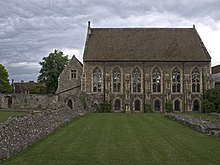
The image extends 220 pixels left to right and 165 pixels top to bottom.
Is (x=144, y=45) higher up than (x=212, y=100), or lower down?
higher up

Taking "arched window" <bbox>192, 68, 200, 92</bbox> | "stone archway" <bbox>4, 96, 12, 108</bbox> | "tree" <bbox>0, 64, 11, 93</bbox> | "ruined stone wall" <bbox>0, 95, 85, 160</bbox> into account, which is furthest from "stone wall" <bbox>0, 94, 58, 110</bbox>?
"ruined stone wall" <bbox>0, 95, 85, 160</bbox>

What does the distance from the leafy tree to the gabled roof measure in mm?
5487

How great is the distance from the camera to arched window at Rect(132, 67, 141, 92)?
46219mm

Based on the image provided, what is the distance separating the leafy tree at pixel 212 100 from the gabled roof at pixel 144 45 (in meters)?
5.49

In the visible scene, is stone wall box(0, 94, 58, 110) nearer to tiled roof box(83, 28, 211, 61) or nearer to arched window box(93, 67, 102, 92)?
arched window box(93, 67, 102, 92)

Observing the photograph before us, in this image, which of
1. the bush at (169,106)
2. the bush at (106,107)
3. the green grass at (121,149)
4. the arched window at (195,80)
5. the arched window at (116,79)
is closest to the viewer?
the green grass at (121,149)

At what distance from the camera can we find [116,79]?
152 feet

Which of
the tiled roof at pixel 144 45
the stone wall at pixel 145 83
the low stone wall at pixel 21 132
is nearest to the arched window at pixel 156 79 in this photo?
the stone wall at pixel 145 83

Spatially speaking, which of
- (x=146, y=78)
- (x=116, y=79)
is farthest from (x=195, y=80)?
(x=116, y=79)

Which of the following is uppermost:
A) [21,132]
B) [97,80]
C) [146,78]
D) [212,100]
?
[146,78]

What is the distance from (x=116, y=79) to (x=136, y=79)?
309cm

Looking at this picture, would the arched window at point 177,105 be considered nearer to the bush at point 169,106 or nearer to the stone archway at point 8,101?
the bush at point 169,106

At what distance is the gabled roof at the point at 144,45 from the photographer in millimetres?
46000

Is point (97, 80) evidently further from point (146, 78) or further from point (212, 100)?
point (212, 100)
